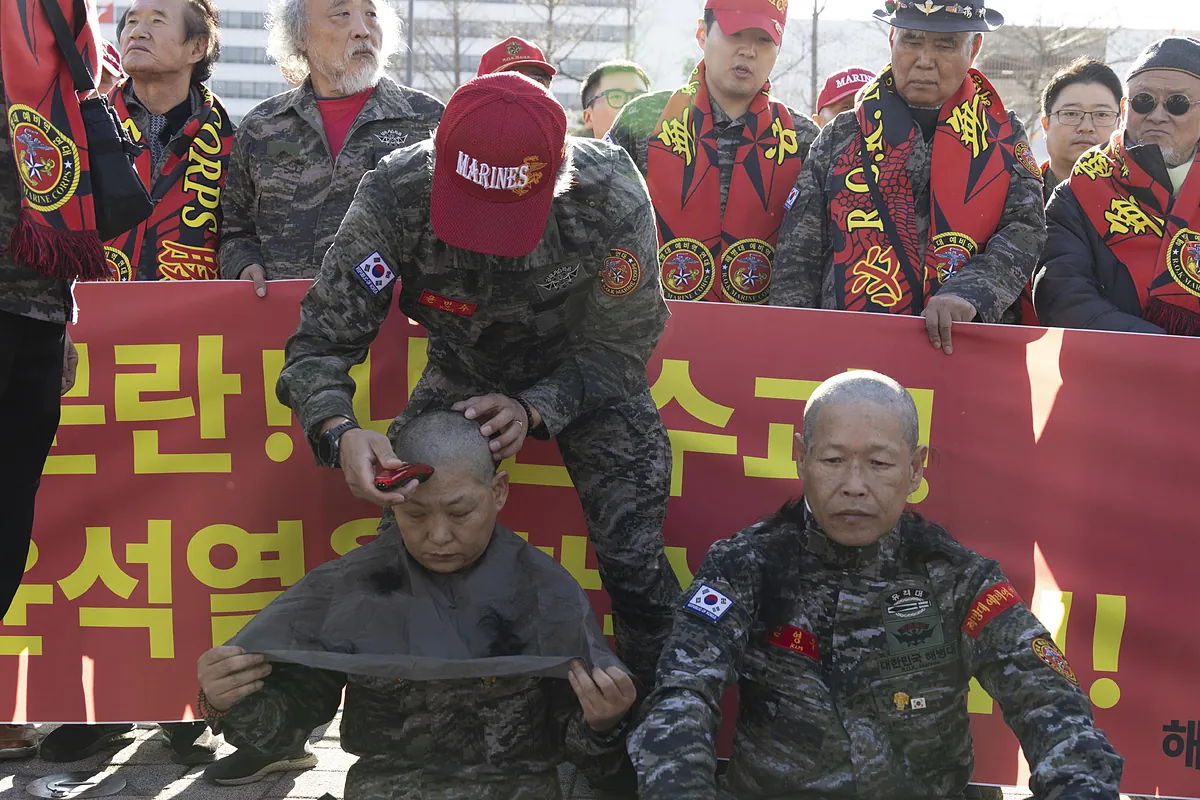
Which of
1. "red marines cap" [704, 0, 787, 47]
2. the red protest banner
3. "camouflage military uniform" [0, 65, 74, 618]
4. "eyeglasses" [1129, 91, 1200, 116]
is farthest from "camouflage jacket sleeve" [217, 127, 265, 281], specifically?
"eyeglasses" [1129, 91, 1200, 116]

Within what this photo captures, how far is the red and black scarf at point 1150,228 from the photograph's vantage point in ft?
13.5

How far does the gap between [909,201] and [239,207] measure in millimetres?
2301

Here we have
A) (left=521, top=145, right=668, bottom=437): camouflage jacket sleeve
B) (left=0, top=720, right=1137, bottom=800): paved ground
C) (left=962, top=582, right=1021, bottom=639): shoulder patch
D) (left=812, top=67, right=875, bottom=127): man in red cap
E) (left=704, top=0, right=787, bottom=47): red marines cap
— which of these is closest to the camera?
(left=962, top=582, right=1021, bottom=639): shoulder patch

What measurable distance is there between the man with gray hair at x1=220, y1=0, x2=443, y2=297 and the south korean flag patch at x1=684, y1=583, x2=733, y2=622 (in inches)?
80.8

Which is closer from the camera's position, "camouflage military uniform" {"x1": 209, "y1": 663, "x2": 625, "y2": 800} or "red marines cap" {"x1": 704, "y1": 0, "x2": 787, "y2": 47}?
"camouflage military uniform" {"x1": 209, "y1": 663, "x2": 625, "y2": 800}

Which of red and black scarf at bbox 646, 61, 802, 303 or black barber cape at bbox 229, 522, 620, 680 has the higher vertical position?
red and black scarf at bbox 646, 61, 802, 303

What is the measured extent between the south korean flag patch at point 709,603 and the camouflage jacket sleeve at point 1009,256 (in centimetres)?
152

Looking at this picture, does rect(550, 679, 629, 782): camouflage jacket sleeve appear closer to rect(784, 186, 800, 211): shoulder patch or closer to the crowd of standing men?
the crowd of standing men

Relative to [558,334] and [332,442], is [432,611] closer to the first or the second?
[332,442]

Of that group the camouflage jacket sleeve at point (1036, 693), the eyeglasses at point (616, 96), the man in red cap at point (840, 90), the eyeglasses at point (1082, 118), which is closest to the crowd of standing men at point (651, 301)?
the camouflage jacket sleeve at point (1036, 693)

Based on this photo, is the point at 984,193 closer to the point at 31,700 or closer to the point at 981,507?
the point at 981,507

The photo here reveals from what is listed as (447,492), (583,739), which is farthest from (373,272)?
(583,739)

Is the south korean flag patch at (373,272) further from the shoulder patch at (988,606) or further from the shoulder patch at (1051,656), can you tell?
the shoulder patch at (1051,656)

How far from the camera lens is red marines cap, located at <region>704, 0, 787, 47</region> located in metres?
4.57
